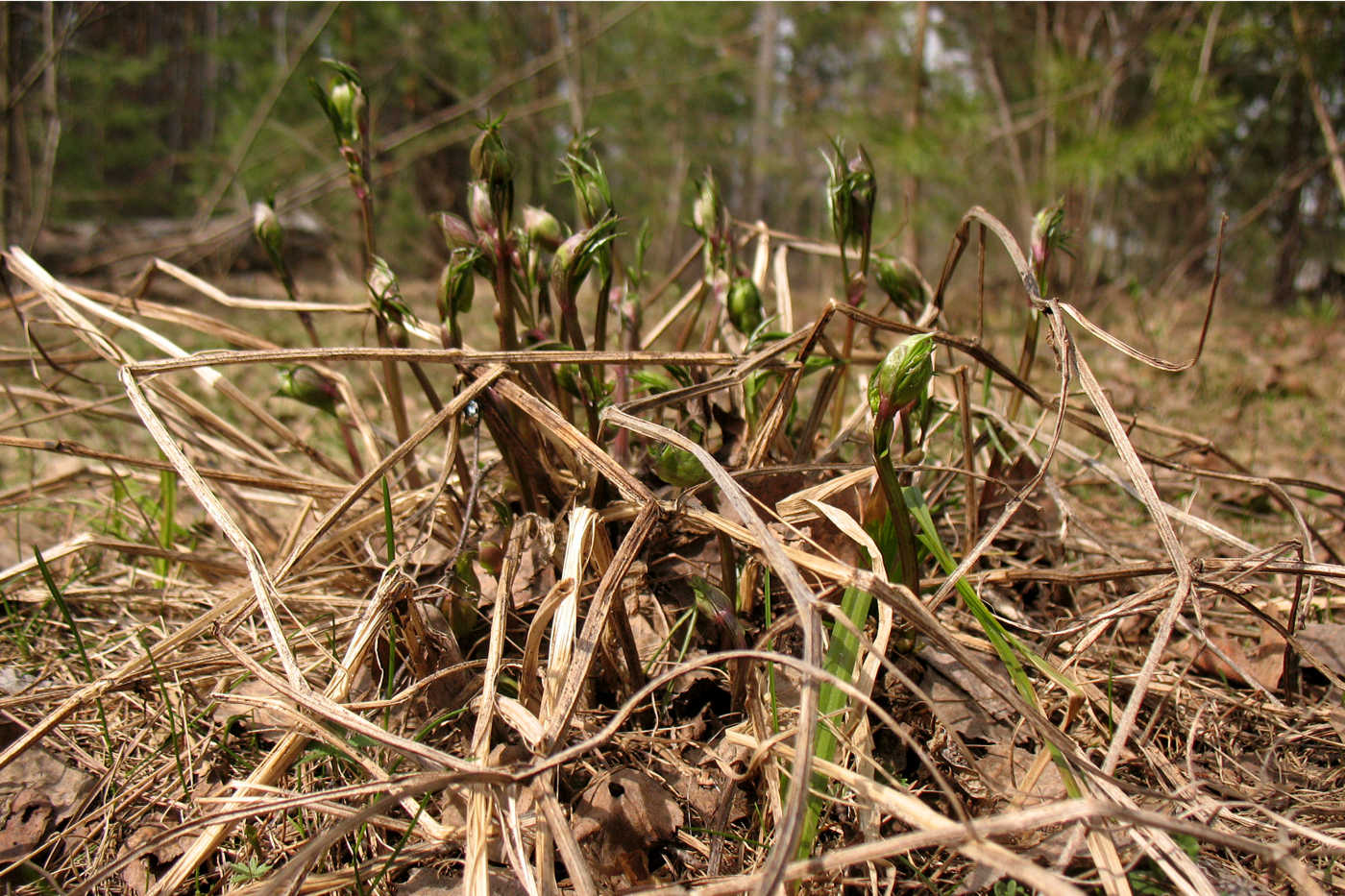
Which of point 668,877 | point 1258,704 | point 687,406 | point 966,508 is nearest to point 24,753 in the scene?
point 668,877

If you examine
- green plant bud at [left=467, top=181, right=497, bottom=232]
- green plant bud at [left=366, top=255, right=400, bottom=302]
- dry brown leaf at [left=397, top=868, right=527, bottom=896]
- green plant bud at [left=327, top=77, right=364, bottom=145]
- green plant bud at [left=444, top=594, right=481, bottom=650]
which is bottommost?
dry brown leaf at [left=397, top=868, right=527, bottom=896]

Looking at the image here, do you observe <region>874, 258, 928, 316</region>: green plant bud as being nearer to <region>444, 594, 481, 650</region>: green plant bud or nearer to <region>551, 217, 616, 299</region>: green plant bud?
<region>551, 217, 616, 299</region>: green plant bud

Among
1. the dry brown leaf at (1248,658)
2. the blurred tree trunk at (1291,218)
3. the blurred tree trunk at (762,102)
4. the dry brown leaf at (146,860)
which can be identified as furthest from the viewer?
the blurred tree trunk at (762,102)

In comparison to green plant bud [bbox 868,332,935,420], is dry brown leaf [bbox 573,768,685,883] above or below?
below

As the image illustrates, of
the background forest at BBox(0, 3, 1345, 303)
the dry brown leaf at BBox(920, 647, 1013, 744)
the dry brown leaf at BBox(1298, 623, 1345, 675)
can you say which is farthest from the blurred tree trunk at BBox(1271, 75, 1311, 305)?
the dry brown leaf at BBox(920, 647, 1013, 744)

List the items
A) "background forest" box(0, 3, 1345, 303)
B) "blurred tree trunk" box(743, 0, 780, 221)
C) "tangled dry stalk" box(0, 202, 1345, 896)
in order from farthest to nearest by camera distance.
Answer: "blurred tree trunk" box(743, 0, 780, 221), "background forest" box(0, 3, 1345, 303), "tangled dry stalk" box(0, 202, 1345, 896)

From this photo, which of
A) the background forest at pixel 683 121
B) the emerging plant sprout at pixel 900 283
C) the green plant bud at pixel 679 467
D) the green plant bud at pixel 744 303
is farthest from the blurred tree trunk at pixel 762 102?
the green plant bud at pixel 679 467

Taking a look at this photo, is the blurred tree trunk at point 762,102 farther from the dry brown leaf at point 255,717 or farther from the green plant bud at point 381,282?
the dry brown leaf at point 255,717

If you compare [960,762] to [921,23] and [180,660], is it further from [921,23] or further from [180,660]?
[921,23]
